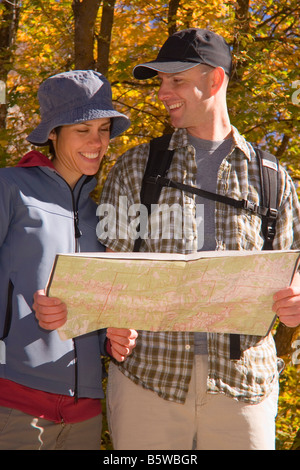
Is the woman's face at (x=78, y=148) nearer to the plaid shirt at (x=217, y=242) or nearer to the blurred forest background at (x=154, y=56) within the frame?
the plaid shirt at (x=217, y=242)

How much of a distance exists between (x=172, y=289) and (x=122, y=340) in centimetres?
40

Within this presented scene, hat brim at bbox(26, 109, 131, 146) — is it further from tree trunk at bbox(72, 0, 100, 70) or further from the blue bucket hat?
tree trunk at bbox(72, 0, 100, 70)

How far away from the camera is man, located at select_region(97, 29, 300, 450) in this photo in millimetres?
2650

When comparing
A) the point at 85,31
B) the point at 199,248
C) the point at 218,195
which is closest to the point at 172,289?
the point at 199,248

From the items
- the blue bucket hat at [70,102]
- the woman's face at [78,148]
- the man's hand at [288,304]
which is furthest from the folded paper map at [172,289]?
the blue bucket hat at [70,102]

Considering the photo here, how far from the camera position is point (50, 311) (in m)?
2.18

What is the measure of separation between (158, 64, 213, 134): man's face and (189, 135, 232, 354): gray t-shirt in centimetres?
11

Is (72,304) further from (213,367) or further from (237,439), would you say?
(237,439)

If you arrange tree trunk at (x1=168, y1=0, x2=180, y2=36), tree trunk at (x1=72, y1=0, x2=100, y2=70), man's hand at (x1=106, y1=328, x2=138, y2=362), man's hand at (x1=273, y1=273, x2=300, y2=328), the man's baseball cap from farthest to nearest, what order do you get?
tree trunk at (x1=168, y1=0, x2=180, y2=36) < tree trunk at (x1=72, y1=0, x2=100, y2=70) < the man's baseball cap < man's hand at (x1=106, y1=328, x2=138, y2=362) < man's hand at (x1=273, y1=273, x2=300, y2=328)

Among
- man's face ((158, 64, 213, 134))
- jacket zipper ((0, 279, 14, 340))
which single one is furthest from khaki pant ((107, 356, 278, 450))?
man's face ((158, 64, 213, 134))
